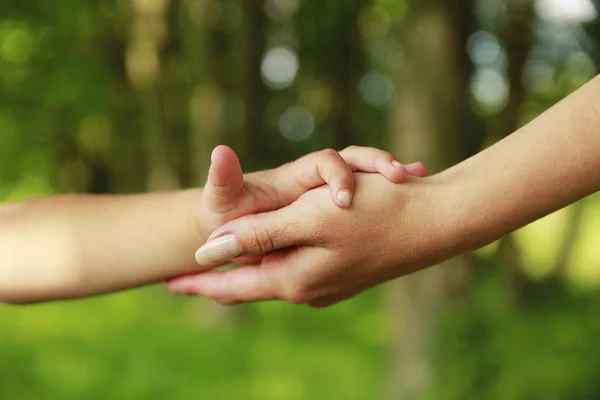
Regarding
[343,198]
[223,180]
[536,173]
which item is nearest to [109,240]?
[223,180]

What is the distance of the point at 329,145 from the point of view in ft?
49.8

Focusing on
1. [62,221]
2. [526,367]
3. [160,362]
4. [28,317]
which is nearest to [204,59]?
[160,362]

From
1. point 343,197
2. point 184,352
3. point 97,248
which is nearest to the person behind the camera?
point 343,197

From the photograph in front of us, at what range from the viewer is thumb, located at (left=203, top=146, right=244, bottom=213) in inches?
64.7

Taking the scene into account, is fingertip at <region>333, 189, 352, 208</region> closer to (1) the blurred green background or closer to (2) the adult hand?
(2) the adult hand

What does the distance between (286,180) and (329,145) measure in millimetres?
13208

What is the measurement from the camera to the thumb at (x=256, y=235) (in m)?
1.74

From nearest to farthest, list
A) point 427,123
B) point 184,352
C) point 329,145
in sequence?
point 427,123 → point 184,352 → point 329,145

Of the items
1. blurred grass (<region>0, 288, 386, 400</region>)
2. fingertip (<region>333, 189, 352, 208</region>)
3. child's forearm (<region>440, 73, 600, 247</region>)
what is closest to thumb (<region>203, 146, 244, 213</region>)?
fingertip (<region>333, 189, 352, 208</region>)

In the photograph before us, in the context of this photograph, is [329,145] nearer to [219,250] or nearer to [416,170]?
[416,170]

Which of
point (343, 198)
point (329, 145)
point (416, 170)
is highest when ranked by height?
point (329, 145)

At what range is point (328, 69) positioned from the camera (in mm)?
13602

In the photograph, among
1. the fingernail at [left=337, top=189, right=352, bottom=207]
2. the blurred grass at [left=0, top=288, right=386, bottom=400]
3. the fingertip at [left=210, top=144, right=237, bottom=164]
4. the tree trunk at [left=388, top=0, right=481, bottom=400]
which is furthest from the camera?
the blurred grass at [left=0, top=288, right=386, bottom=400]

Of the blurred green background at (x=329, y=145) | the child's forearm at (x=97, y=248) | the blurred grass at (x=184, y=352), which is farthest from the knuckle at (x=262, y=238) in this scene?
the blurred grass at (x=184, y=352)
